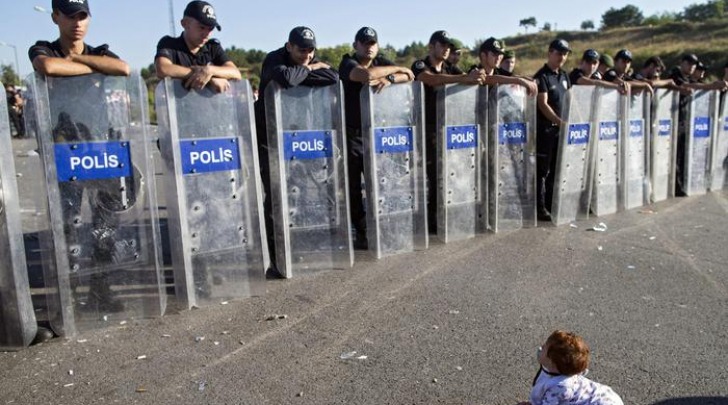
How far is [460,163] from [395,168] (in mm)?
889

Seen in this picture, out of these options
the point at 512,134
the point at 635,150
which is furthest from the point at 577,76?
the point at 512,134

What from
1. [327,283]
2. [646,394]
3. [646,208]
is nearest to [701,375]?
[646,394]

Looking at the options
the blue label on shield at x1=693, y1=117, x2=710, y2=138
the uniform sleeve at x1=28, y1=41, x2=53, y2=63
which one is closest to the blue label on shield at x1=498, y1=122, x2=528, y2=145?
the blue label on shield at x1=693, y1=117, x2=710, y2=138

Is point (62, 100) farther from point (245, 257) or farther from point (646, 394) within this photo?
point (646, 394)

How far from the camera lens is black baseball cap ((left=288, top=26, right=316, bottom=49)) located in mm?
4945

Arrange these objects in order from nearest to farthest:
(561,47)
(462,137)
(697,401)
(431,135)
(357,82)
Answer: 1. (697,401)
2. (357,82)
3. (462,137)
4. (431,135)
5. (561,47)

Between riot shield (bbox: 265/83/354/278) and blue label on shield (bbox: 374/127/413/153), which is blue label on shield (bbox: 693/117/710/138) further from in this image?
riot shield (bbox: 265/83/354/278)

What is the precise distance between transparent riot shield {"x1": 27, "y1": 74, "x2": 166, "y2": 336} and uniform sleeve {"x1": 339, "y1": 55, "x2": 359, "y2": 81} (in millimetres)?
2178

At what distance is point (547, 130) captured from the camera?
706cm

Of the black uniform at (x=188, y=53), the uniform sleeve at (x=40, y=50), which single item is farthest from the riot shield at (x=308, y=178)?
the uniform sleeve at (x=40, y=50)

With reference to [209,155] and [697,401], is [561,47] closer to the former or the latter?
[209,155]

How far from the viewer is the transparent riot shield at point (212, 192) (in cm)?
416

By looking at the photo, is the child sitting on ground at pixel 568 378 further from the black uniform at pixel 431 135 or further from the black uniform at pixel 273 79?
the black uniform at pixel 431 135

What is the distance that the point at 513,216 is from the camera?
664 cm
